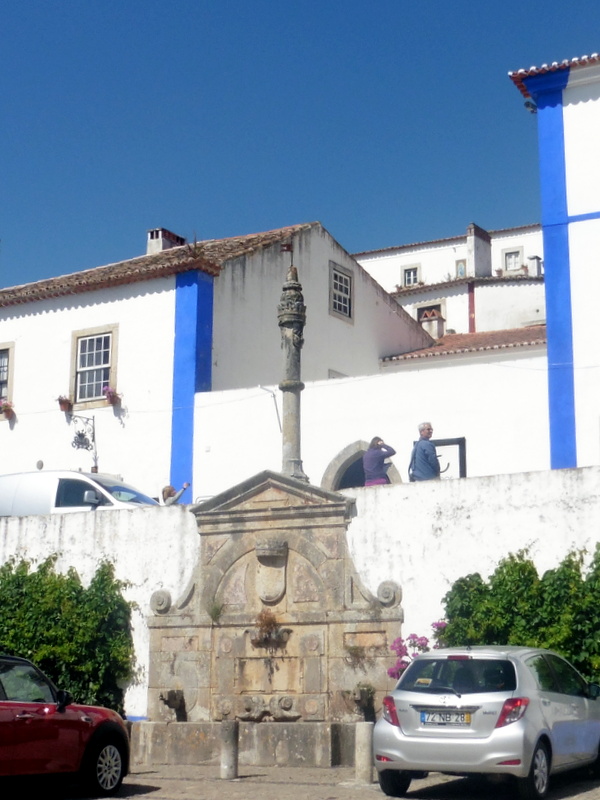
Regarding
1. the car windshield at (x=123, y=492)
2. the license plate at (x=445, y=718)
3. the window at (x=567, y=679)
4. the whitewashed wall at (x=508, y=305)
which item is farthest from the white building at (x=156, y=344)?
the whitewashed wall at (x=508, y=305)

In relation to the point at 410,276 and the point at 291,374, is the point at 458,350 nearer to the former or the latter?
the point at 291,374

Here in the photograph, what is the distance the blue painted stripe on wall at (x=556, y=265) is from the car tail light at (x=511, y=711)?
32.0 ft

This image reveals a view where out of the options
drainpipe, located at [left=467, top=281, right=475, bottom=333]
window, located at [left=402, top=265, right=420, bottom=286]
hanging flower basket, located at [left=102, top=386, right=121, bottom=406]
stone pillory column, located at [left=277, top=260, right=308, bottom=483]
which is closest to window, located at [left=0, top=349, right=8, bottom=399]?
hanging flower basket, located at [left=102, top=386, right=121, bottom=406]

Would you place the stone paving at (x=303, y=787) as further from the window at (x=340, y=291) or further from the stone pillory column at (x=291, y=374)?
the window at (x=340, y=291)

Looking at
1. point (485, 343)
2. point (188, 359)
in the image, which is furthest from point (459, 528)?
point (485, 343)

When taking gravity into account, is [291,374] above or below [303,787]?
above

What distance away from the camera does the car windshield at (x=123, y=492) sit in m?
19.7

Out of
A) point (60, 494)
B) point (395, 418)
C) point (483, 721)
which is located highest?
point (395, 418)

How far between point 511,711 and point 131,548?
828 centimetres

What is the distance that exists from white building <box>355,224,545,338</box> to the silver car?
23.9 m

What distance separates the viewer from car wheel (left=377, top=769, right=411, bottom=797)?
10.9 meters

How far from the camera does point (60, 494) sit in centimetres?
1988

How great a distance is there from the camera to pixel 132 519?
17.4 m

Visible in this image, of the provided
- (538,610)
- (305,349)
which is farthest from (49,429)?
(538,610)
